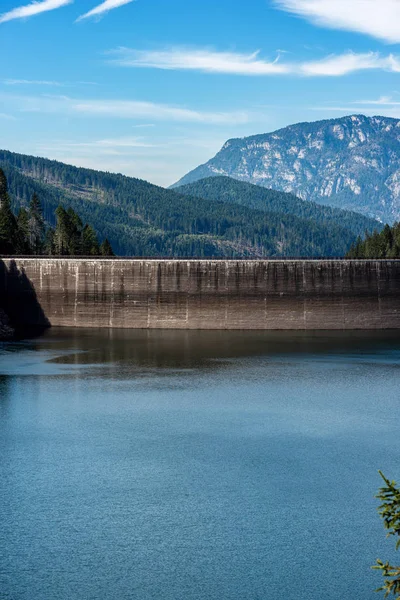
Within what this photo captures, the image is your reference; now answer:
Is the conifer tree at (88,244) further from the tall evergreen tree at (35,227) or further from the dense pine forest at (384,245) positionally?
Result: the dense pine forest at (384,245)

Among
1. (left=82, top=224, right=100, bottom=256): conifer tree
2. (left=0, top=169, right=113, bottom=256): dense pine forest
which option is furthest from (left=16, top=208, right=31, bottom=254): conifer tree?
(left=82, top=224, right=100, bottom=256): conifer tree

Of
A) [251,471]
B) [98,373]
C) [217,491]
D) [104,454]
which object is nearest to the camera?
[217,491]

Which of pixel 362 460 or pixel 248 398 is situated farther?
pixel 248 398

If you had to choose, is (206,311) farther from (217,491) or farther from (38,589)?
(38,589)

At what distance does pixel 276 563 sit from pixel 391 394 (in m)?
20.7

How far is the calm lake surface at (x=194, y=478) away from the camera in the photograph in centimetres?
1939

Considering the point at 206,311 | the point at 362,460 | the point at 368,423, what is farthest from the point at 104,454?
the point at 206,311

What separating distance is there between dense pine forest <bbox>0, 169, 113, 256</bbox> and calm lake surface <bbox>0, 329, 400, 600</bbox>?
128 ft

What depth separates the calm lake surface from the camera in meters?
19.4

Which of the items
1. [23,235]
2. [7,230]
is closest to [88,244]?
[23,235]

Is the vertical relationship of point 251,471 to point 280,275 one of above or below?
below

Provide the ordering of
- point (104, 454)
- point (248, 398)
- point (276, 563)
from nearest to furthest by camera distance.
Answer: point (276, 563) → point (104, 454) → point (248, 398)

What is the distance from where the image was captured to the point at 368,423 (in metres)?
33.8

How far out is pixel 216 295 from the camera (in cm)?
6862
